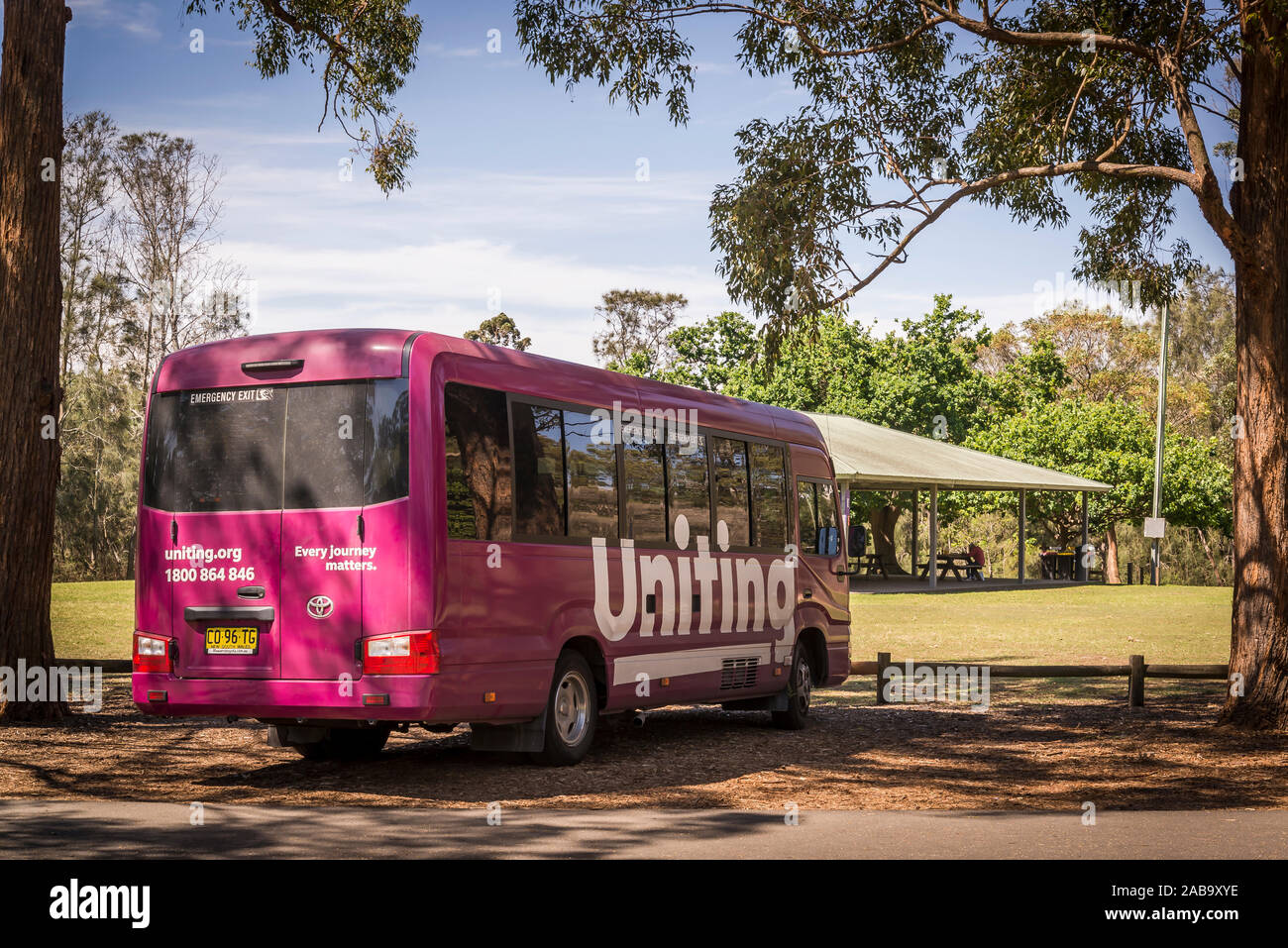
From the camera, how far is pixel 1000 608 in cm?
3731

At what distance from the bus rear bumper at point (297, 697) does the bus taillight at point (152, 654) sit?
6 cm

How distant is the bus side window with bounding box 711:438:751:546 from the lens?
14.3 metres

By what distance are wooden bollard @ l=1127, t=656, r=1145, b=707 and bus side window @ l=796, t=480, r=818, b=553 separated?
13.1 feet

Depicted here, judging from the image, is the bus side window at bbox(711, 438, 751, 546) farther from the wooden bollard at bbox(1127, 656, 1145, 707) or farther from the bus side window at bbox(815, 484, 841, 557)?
the wooden bollard at bbox(1127, 656, 1145, 707)

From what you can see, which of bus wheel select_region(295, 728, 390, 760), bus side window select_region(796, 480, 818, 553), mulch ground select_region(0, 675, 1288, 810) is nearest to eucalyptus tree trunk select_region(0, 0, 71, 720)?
mulch ground select_region(0, 675, 1288, 810)

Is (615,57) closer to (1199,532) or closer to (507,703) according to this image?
(507,703)

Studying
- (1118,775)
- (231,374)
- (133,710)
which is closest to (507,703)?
(231,374)

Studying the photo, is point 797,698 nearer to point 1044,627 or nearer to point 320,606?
point 320,606

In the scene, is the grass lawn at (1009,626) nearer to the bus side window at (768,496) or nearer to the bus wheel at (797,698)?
the bus wheel at (797,698)

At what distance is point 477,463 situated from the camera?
10656 millimetres

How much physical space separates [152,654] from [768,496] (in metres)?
6.89

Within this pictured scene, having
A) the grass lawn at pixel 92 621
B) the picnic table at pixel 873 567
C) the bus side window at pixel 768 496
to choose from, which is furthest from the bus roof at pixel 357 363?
the picnic table at pixel 873 567

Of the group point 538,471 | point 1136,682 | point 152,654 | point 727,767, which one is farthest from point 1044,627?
point 152,654
